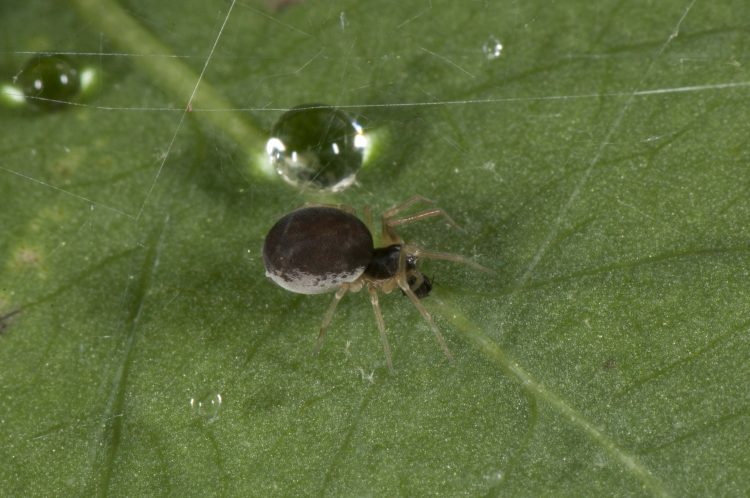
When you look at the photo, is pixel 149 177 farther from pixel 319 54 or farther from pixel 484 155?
pixel 484 155

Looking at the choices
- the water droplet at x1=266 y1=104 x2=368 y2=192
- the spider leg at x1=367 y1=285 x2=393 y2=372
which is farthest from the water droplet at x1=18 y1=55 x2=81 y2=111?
the spider leg at x1=367 y1=285 x2=393 y2=372

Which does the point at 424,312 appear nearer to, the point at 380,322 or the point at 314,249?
the point at 380,322

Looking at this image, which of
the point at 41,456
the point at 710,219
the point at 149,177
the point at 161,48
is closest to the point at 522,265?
the point at 710,219

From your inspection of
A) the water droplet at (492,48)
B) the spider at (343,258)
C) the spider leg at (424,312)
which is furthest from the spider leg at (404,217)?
the water droplet at (492,48)

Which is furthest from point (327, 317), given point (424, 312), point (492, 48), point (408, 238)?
point (492, 48)

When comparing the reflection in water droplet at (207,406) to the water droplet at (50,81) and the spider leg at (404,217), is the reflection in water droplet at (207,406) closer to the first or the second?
the spider leg at (404,217)

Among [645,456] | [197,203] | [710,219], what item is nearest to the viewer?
[645,456]

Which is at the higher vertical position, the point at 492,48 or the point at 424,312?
the point at 492,48
